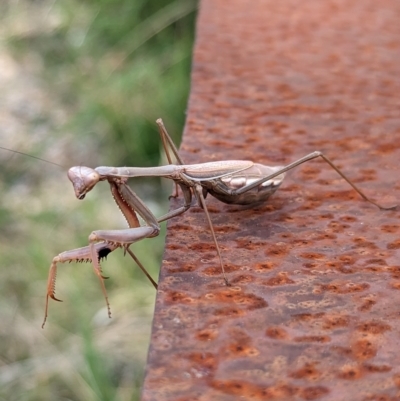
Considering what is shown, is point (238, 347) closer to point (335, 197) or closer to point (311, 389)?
point (311, 389)

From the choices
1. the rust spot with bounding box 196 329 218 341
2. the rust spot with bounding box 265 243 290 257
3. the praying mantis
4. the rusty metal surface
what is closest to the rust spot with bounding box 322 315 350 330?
the rusty metal surface

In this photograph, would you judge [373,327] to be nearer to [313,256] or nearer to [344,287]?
[344,287]

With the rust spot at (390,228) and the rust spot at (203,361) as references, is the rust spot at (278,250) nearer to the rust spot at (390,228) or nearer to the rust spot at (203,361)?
the rust spot at (390,228)

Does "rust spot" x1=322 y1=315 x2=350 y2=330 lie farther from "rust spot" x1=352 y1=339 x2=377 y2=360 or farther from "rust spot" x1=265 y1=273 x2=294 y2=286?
"rust spot" x1=265 y1=273 x2=294 y2=286

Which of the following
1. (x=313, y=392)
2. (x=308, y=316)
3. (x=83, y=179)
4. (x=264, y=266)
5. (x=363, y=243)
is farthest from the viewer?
(x=83, y=179)

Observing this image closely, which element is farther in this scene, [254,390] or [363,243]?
[363,243]

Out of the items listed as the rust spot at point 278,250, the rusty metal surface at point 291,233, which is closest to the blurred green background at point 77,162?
the rusty metal surface at point 291,233

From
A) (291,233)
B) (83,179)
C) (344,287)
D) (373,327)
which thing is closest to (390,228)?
(291,233)
